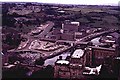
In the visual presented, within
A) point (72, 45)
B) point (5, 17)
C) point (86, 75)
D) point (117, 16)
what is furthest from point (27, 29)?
point (86, 75)

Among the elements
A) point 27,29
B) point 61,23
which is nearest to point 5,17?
point 27,29

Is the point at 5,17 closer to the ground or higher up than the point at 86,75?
higher up

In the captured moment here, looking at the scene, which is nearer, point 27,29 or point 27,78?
point 27,78

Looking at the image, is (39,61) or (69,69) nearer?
(69,69)

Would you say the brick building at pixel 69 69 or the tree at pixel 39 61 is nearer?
the brick building at pixel 69 69

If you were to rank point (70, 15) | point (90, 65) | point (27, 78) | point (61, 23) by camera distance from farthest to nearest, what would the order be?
point (70, 15) < point (61, 23) < point (90, 65) < point (27, 78)

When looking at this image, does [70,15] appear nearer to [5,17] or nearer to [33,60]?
[5,17]

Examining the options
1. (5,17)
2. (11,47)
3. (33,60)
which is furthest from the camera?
(5,17)

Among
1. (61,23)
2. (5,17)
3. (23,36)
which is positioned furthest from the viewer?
(61,23)

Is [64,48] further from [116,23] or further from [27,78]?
[116,23]

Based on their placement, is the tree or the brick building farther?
the tree
